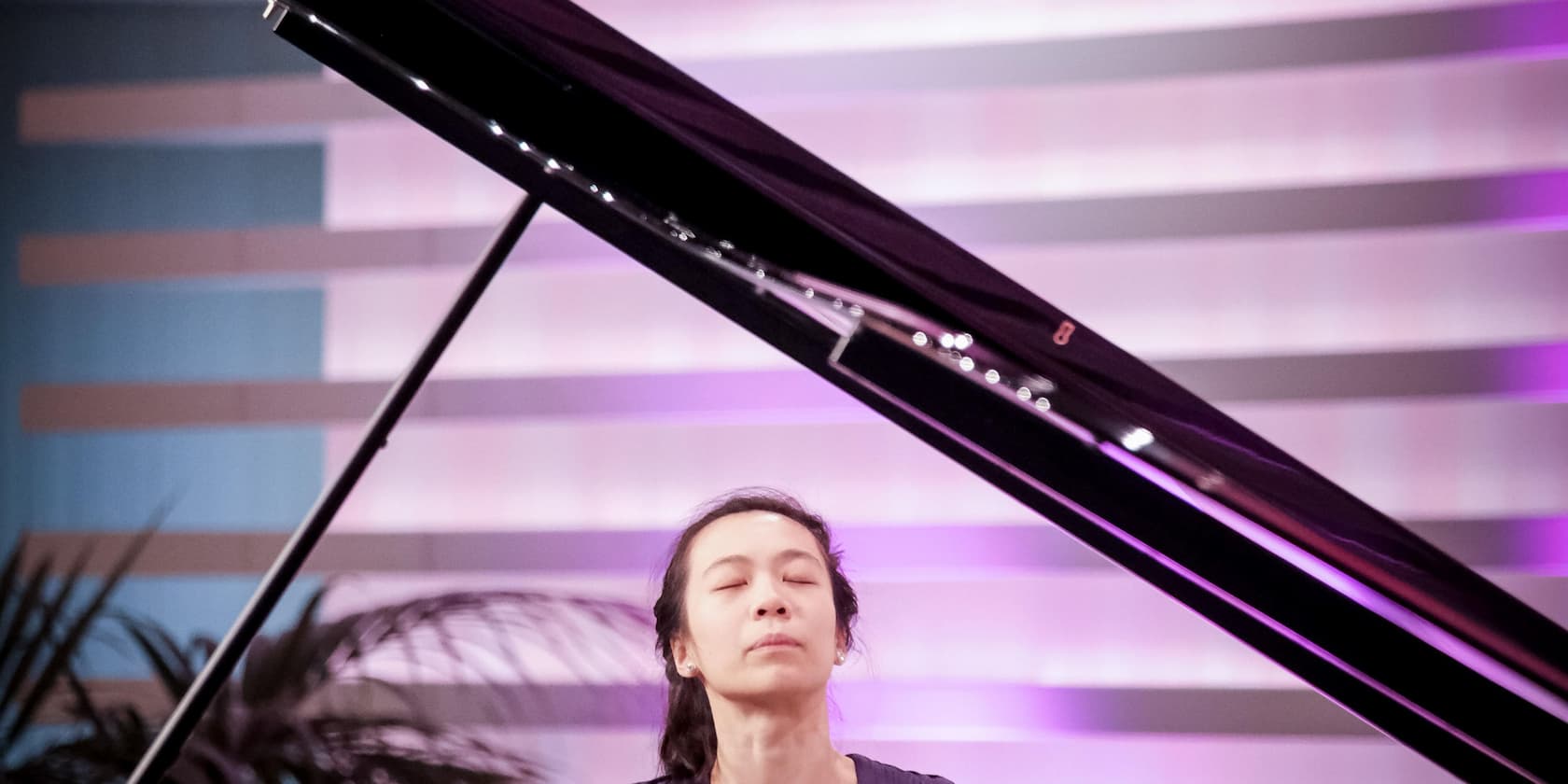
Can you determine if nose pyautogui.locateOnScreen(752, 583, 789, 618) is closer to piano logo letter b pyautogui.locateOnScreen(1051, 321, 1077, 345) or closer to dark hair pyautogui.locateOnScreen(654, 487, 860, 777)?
dark hair pyautogui.locateOnScreen(654, 487, 860, 777)

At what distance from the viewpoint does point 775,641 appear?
141 centimetres

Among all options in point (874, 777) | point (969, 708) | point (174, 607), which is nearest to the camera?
point (874, 777)

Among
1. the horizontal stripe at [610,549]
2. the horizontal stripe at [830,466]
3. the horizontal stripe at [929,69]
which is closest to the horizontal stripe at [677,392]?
the horizontal stripe at [830,466]

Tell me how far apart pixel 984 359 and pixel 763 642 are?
692 mm

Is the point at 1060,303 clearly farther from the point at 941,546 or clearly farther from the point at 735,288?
the point at 735,288

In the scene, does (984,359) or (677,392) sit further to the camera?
(677,392)

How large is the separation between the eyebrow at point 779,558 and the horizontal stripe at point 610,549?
0.71 meters

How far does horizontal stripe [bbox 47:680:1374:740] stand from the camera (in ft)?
6.84

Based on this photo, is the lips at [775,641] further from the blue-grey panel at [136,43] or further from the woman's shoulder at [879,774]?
the blue-grey panel at [136,43]

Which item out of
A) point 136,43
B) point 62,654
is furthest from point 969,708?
point 136,43

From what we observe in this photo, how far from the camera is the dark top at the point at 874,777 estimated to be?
152cm

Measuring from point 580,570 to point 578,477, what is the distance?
0.16 metres

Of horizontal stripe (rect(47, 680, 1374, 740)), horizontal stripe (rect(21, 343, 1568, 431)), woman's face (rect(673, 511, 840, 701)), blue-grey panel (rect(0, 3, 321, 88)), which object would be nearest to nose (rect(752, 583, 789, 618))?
woman's face (rect(673, 511, 840, 701))

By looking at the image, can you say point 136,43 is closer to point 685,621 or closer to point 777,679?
point 685,621
